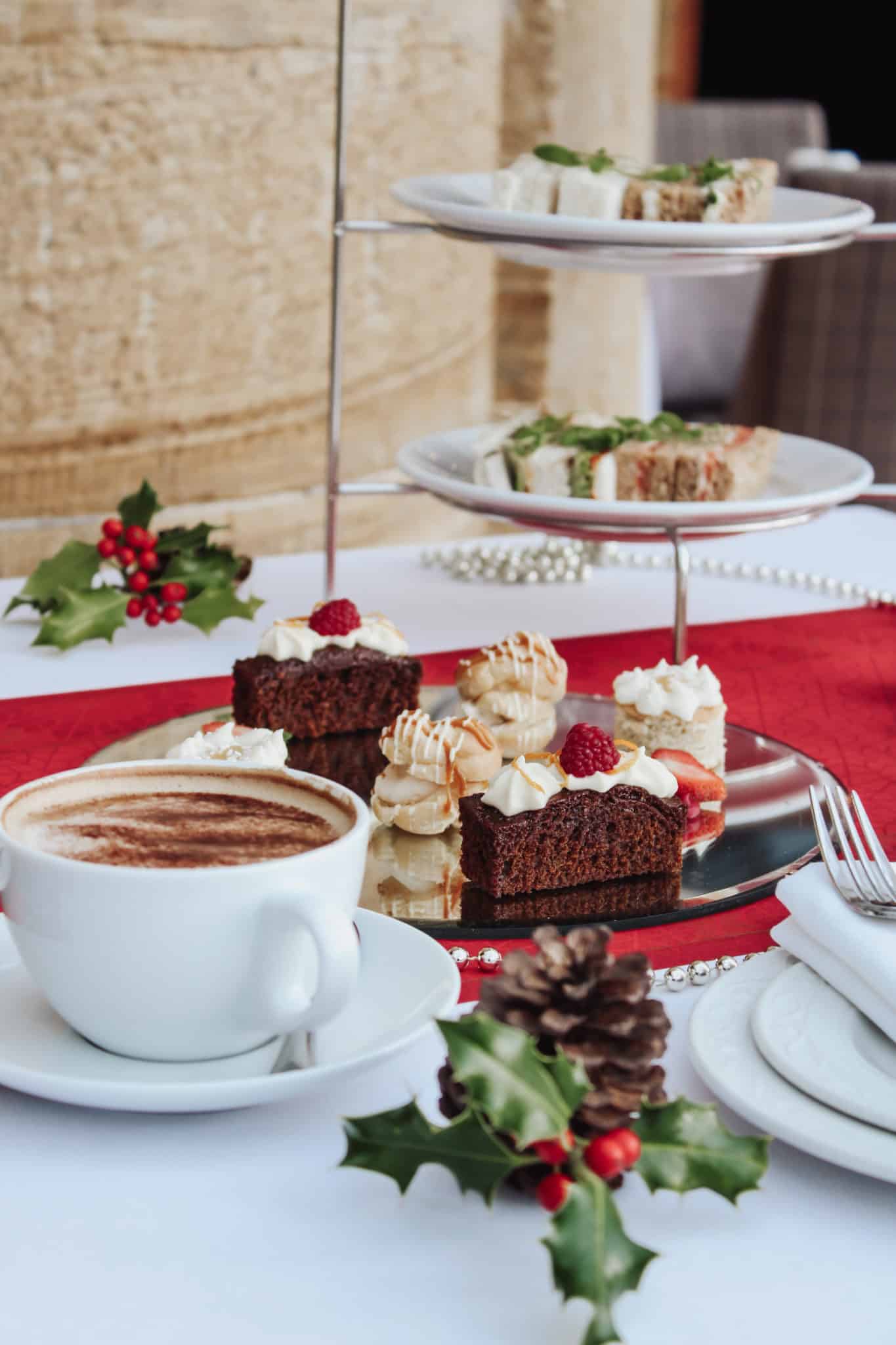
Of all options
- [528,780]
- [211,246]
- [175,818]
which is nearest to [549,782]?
[528,780]

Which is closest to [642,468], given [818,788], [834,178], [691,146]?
[818,788]

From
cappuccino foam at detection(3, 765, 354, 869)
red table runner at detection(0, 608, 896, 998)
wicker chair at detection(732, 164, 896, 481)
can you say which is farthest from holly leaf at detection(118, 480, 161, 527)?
wicker chair at detection(732, 164, 896, 481)

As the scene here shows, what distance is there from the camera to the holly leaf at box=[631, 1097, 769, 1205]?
50 centimetres

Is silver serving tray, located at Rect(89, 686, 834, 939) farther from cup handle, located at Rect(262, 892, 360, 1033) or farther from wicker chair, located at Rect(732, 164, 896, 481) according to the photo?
wicker chair, located at Rect(732, 164, 896, 481)

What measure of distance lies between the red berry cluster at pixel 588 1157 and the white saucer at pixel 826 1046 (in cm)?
9

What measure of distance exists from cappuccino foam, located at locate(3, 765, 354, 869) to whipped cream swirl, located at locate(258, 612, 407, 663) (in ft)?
1.34

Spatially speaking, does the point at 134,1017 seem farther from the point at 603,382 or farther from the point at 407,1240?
the point at 603,382

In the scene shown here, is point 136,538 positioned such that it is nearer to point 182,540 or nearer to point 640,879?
point 182,540

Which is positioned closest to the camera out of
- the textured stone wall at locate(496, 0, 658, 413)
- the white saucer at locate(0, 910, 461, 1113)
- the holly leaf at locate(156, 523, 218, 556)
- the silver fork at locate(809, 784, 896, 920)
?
the white saucer at locate(0, 910, 461, 1113)

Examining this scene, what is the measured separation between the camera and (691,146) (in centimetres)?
378

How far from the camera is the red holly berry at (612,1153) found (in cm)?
48

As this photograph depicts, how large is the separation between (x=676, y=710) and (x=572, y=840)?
7.3 inches

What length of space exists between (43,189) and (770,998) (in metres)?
1.74

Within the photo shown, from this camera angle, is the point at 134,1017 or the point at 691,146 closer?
the point at 134,1017
